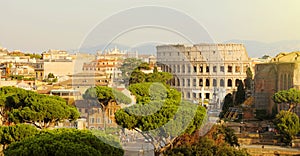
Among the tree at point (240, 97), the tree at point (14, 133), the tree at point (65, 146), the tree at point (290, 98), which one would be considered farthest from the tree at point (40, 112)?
the tree at point (240, 97)

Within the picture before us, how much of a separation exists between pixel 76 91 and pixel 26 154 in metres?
13.3

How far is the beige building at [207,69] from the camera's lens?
36.8m

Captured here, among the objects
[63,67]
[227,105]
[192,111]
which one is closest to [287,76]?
[227,105]

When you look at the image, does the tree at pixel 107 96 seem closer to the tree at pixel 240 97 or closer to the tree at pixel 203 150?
the tree at pixel 203 150

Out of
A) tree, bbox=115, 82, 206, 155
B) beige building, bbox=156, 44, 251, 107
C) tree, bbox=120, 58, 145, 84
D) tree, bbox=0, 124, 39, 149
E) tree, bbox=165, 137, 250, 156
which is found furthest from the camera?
beige building, bbox=156, 44, 251, 107

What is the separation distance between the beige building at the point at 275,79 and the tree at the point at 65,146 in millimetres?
15004

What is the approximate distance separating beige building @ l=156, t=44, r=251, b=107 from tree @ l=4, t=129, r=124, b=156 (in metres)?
25.8

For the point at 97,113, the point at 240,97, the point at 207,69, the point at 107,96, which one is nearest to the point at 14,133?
the point at 107,96

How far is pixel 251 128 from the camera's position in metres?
21.0

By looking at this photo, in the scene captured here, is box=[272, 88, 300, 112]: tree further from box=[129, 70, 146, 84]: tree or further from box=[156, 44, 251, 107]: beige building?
box=[156, 44, 251, 107]: beige building

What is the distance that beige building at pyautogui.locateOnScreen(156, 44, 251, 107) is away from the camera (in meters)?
36.8

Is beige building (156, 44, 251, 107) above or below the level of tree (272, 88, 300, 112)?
above

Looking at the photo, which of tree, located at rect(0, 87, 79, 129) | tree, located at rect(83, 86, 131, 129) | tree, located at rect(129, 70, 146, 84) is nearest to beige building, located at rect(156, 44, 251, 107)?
tree, located at rect(129, 70, 146, 84)

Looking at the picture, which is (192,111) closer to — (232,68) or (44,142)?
(44,142)
